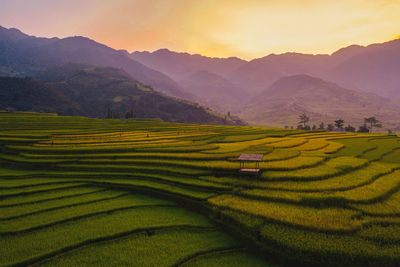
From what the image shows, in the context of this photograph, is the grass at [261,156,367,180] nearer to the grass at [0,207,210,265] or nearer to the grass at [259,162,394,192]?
the grass at [259,162,394,192]

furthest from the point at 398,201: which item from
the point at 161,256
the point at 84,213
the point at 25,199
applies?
the point at 25,199

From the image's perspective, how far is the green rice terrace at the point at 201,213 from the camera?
1162 centimetres

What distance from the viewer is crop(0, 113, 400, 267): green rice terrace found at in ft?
38.1

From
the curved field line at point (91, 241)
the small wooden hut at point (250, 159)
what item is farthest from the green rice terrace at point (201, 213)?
the small wooden hut at point (250, 159)

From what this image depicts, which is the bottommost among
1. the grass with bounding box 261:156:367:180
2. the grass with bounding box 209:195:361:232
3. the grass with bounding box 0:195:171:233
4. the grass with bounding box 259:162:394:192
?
the grass with bounding box 0:195:171:233

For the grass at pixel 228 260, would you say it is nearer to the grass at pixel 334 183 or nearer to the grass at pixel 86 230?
the grass at pixel 86 230

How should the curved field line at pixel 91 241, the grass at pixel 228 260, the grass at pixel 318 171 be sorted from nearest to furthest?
1. the curved field line at pixel 91 241
2. the grass at pixel 228 260
3. the grass at pixel 318 171

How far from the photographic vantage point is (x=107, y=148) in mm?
30891

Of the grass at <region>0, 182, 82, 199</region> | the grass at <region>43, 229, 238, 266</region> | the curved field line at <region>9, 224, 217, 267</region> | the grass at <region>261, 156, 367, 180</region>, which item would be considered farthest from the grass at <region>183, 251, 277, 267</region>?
the grass at <region>0, 182, 82, 199</region>

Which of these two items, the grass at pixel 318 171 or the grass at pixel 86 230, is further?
the grass at pixel 318 171

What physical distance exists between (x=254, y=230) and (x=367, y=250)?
5.04 m

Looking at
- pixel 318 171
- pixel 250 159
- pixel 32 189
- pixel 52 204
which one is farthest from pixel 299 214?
pixel 32 189

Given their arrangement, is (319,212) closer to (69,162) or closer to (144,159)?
(144,159)

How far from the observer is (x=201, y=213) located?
55.5 feet
